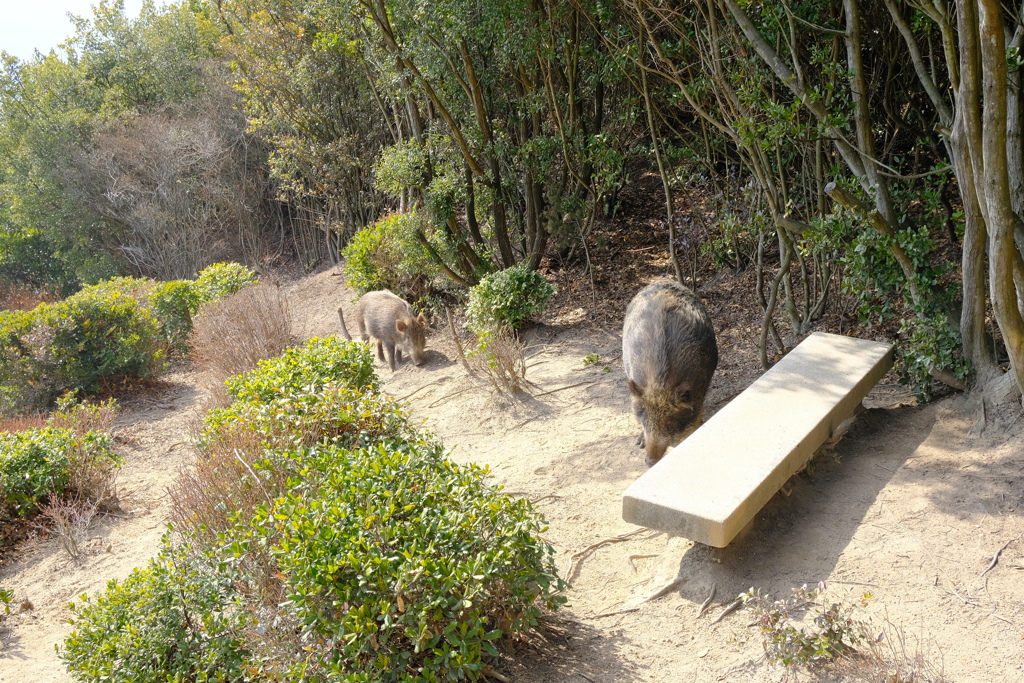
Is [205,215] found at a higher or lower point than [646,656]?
higher

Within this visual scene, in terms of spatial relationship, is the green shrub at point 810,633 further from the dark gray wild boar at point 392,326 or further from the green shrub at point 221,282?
the green shrub at point 221,282

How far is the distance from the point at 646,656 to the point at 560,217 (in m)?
6.76

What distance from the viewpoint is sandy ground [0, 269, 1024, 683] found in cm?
347

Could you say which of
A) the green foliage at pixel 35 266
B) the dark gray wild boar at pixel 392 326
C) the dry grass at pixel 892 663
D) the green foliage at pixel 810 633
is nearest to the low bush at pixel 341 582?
the green foliage at pixel 810 633

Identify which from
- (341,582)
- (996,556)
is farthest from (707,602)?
(341,582)

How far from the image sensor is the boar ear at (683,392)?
5504 millimetres

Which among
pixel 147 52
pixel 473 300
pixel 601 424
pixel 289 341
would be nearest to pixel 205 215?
pixel 147 52

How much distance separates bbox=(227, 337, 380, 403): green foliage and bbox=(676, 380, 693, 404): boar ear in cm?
243

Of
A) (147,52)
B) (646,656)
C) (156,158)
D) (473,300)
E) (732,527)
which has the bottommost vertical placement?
(646,656)

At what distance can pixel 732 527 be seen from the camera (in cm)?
371

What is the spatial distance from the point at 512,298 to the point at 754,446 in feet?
15.6

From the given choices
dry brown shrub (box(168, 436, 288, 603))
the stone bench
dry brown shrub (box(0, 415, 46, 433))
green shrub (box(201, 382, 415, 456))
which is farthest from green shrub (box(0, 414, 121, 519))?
the stone bench

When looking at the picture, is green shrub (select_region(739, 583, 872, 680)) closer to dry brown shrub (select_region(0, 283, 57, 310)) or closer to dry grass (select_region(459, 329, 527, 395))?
dry grass (select_region(459, 329, 527, 395))

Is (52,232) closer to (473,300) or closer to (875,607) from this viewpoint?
(473,300)
